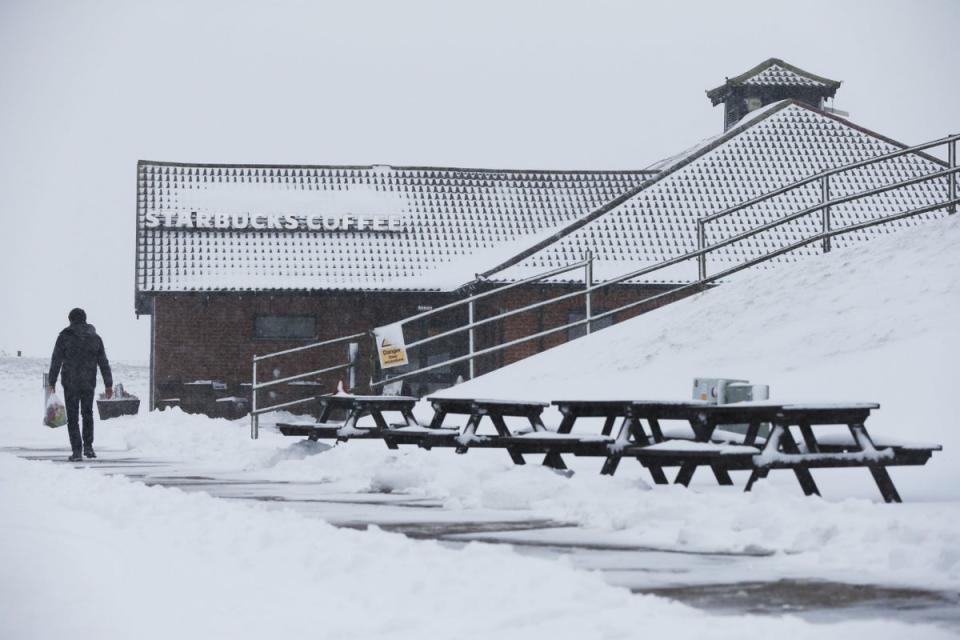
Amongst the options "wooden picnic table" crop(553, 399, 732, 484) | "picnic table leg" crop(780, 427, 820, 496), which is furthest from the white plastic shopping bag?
"picnic table leg" crop(780, 427, 820, 496)

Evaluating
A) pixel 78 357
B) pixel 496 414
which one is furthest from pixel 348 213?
pixel 496 414

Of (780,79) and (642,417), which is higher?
(780,79)

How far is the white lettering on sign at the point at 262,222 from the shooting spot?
3619 centimetres

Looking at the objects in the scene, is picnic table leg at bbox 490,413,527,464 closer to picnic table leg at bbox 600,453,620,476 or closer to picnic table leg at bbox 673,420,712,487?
picnic table leg at bbox 600,453,620,476

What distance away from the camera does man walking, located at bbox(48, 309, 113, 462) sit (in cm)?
1647

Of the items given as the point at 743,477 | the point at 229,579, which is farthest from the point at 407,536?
the point at 743,477

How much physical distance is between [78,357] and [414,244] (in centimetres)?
2000

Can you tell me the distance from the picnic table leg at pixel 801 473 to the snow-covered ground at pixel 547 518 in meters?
0.26

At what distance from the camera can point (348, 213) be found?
37281 millimetres

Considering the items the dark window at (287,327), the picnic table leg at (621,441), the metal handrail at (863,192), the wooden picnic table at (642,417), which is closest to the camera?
the wooden picnic table at (642,417)

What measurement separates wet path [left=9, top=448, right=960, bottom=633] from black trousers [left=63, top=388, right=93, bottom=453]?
16.2 ft

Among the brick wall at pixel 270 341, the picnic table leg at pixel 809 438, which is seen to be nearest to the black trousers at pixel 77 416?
the picnic table leg at pixel 809 438

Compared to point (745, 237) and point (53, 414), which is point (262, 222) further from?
point (745, 237)

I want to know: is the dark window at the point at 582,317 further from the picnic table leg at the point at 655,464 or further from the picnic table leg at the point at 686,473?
the picnic table leg at the point at 686,473
